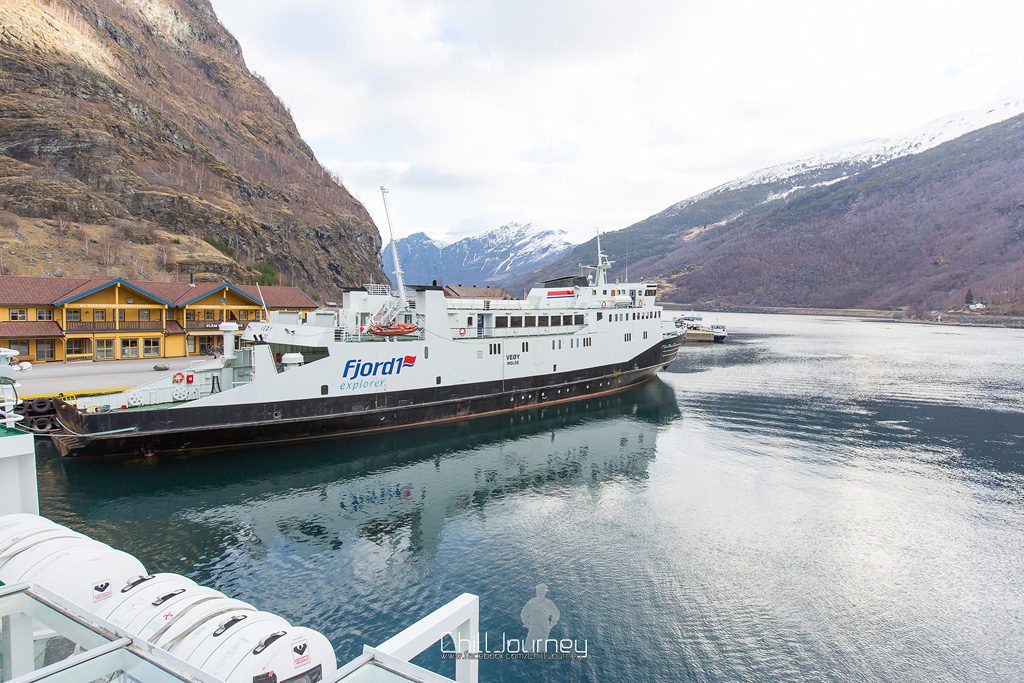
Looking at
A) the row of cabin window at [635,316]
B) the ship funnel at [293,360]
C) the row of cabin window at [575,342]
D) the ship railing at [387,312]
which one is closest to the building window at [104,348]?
the ship funnel at [293,360]

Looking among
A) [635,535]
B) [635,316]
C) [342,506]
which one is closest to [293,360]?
[342,506]

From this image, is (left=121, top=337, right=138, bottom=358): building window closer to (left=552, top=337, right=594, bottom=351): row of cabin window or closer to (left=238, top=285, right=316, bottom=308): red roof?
(left=238, top=285, right=316, bottom=308): red roof

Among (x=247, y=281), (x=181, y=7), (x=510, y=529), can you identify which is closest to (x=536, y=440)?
(x=510, y=529)

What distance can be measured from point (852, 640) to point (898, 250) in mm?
225974

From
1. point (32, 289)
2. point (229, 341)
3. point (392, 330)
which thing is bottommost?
point (229, 341)

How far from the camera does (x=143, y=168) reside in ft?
230

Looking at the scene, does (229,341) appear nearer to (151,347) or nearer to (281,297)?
(151,347)

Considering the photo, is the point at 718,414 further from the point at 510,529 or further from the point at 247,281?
the point at 247,281

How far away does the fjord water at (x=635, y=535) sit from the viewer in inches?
517

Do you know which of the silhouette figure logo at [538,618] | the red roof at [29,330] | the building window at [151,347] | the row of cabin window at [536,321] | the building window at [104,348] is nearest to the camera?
the silhouette figure logo at [538,618]

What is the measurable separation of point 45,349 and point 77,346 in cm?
186

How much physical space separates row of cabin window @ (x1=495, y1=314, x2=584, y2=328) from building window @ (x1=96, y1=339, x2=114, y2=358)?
3128 cm

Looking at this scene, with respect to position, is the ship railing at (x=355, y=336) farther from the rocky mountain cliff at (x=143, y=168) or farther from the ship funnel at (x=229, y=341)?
the rocky mountain cliff at (x=143, y=168)

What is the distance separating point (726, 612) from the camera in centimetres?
1419
